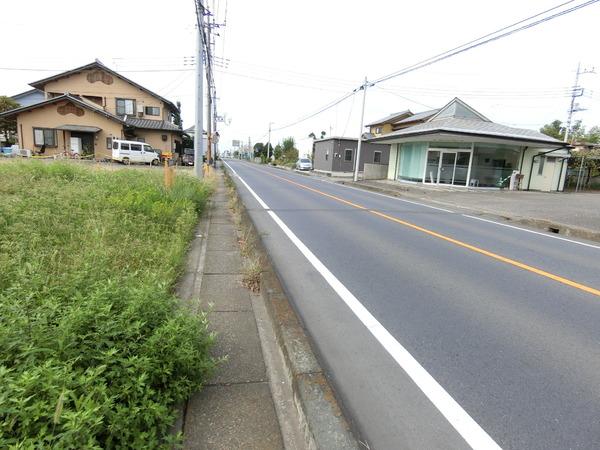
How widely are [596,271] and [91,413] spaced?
701cm

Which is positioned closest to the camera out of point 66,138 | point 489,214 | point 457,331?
point 457,331

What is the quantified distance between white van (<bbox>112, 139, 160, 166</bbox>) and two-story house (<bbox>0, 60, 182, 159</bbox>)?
6.73 ft

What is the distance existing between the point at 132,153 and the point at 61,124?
6865 millimetres

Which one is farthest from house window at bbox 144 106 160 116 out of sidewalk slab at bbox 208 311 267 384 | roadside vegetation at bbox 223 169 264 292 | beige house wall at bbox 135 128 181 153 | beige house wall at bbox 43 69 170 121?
sidewalk slab at bbox 208 311 267 384

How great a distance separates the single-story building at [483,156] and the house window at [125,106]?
2609 cm

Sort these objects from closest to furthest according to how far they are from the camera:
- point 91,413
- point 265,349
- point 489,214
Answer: point 91,413 < point 265,349 < point 489,214

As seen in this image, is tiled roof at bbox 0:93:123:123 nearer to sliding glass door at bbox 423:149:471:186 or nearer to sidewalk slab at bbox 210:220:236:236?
sliding glass door at bbox 423:149:471:186

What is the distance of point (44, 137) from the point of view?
101ft

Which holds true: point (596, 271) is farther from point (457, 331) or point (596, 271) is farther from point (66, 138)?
point (66, 138)

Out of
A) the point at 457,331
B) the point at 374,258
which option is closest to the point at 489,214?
the point at 374,258

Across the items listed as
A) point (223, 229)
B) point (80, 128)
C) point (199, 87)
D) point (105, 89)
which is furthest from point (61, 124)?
point (223, 229)

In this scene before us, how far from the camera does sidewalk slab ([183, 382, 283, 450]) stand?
2172mm

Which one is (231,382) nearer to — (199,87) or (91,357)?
(91,357)

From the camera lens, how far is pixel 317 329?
3584mm
